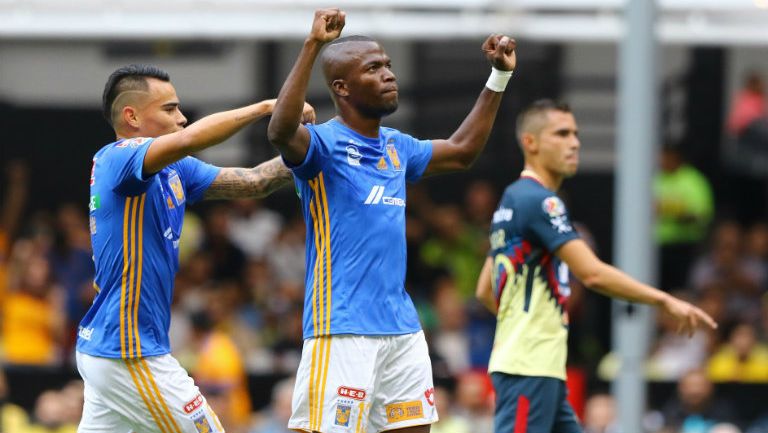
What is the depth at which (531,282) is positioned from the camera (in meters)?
8.02

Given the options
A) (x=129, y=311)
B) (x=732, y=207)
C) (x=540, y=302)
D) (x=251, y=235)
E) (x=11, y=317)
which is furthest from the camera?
(x=732, y=207)

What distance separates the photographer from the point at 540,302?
799 centimetres

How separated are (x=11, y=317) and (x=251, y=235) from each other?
9.05 feet

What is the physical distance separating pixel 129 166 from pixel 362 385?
4.71 ft

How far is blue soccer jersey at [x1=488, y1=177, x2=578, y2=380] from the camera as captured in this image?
791cm

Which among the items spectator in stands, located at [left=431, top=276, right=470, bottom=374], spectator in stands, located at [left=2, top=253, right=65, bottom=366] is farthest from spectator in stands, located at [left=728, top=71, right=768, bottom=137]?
spectator in stands, located at [left=2, top=253, right=65, bottom=366]

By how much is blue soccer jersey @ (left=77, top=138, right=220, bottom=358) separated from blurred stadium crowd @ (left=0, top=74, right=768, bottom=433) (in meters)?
5.53

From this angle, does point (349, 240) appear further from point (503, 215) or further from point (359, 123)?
point (503, 215)

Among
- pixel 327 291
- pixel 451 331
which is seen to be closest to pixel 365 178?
pixel 327 291

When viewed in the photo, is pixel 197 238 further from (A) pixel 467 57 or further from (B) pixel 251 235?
(A) pixel 467 57

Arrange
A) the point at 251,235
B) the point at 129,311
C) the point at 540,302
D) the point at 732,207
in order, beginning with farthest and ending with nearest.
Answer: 1. the point at 732,207
2. the point at 251,235
3. the point at 540,302
4. the point at 129,311

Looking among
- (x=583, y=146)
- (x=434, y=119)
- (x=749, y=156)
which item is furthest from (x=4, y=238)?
(x=749, y=156)

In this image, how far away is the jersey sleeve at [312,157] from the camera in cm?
662

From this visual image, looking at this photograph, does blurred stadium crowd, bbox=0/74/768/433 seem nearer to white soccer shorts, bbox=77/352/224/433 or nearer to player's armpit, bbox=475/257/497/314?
player's armpit, bbox=475/257/497/314
